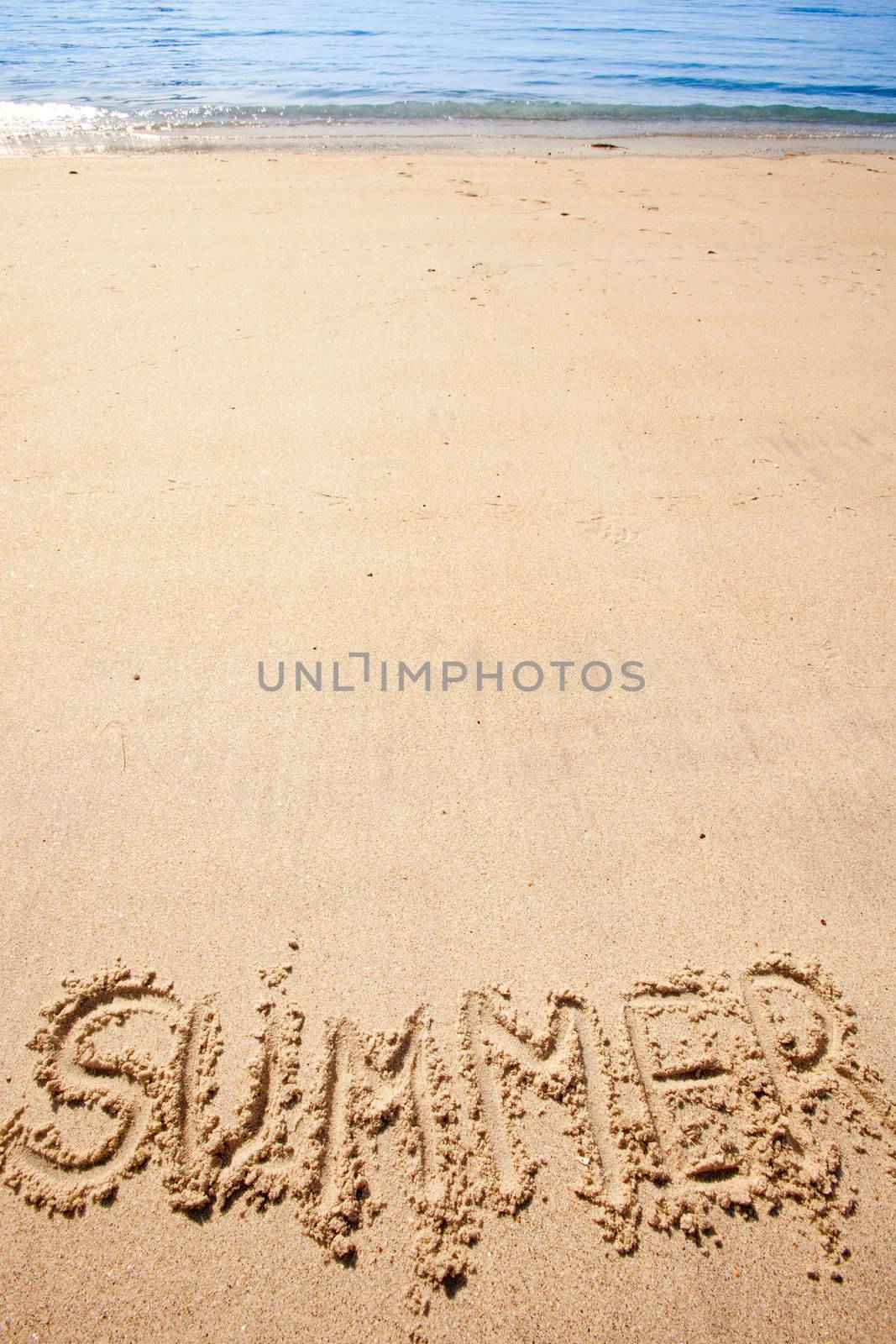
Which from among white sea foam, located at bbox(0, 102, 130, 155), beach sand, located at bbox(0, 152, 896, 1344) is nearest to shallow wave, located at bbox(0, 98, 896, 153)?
white sea foam, located at bbox(0, 102, 130, 155)

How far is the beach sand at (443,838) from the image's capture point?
1199 mm

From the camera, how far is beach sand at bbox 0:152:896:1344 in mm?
1199

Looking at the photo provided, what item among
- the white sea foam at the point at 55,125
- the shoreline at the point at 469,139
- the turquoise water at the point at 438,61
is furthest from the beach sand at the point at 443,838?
the turquoise water at the point at 438,61

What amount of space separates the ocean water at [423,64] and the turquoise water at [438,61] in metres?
0.05

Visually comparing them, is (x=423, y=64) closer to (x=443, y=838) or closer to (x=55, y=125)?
(x=55, y=125)

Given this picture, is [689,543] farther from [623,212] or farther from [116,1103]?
[623,212]

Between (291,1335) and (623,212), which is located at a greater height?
A: (623,212)

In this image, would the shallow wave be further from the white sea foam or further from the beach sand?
the beach sand

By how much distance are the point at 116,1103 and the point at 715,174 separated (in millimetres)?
7372

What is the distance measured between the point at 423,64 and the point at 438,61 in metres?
0.38

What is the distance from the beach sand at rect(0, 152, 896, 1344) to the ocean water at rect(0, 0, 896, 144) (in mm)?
7024

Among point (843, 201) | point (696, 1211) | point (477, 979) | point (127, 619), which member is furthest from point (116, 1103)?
point (843, 201)

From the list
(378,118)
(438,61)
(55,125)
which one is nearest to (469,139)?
(378,118)

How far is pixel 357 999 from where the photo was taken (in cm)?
143
